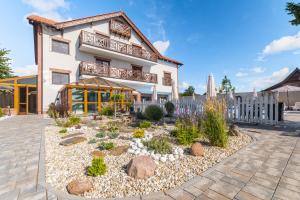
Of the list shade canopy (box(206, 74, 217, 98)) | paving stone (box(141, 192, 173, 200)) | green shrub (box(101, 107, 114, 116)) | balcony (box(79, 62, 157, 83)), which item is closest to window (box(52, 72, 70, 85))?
balcony (box(79, 62, 157, 83))

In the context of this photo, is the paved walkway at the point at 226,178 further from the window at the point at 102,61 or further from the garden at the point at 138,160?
the window at the point at 102,61

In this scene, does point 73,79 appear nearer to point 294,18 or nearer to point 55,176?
point 55,176

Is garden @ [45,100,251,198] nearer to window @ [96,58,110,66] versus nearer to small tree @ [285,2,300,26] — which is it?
small tree @ [285,2,300,26]

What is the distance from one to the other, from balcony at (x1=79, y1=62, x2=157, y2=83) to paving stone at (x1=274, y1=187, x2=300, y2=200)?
1380 centimetres

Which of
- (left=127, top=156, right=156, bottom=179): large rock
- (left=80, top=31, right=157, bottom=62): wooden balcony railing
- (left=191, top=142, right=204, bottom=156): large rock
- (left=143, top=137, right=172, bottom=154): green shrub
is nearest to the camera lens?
(left=127, top=156, right=156, bottom=179): large rock

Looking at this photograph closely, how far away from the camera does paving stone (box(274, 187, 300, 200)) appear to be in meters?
1.88

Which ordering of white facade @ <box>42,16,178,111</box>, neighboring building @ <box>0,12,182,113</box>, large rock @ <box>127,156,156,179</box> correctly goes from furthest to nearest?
white facade @ <box>42,16,178,111</box>, neighboring building @ <box>0,12,182,113</box>, large rock @ <box>127,156,156,179</box>

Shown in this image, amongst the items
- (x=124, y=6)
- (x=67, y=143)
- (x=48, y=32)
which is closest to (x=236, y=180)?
(x=67, y=143)

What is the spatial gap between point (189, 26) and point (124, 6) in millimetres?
7470

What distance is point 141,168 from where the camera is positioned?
247 cm

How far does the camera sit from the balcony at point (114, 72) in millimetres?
13399

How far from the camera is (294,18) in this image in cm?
682

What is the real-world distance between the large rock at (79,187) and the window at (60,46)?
43.4ft

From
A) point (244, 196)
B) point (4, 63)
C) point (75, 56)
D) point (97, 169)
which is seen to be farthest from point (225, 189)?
point (4, 63)
